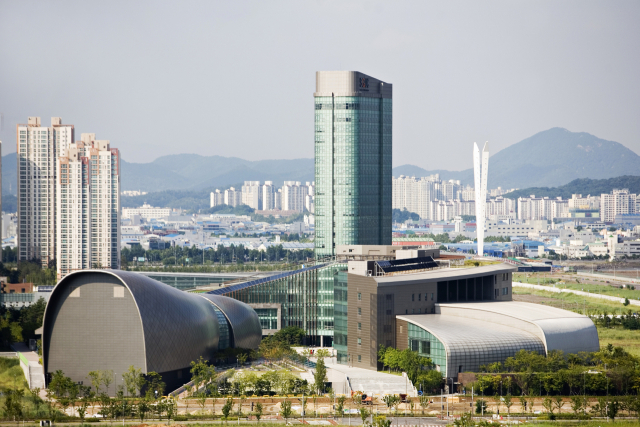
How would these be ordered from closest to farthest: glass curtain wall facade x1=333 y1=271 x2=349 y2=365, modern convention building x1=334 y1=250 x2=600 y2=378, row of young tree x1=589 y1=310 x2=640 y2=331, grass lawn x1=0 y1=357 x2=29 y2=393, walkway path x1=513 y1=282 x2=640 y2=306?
1. grass lawn x1=0 y1=357 x2=29 y2=393
2. modern convention building x1=334 y1=250 x2=600 y2=378
3. glass curtain wall facade x1=333 y1=271 x2=349 y2=365
4. row of young tree x1=589 y1=310 x2=640 y2=331
5. walkway path x1=513 y1=282 x2=640 y2=306

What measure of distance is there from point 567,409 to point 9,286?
3481 inches

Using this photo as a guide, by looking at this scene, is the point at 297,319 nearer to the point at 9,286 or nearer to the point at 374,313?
the point at 374,313

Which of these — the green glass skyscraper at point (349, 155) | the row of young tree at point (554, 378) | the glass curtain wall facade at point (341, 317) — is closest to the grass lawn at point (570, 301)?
the green glass skyscraper at point (349, 155)

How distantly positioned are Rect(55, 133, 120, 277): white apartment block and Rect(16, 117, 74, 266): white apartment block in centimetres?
842

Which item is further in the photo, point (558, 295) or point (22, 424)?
point (558, 295)

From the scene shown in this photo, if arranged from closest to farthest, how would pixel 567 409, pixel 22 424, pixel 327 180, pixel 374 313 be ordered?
pixel 22 424, pixel 567 409, pixel 374 313, pixel 327 180

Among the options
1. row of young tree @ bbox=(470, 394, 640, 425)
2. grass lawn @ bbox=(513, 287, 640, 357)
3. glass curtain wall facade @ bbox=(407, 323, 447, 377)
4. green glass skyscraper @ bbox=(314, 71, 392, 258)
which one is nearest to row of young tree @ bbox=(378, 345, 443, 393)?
glass curtain wall facade @ bbox=(407, 323, 447, 377)

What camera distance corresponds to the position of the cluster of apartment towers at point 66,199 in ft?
486

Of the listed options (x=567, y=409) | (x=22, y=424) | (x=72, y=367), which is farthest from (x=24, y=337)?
(x=567, y=409)

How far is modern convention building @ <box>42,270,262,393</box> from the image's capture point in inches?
2562

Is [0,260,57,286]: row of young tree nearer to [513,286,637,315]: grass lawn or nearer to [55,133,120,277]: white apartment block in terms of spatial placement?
[55,133,120,277]: white apartment block

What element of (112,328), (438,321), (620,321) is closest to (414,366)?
(438,321)

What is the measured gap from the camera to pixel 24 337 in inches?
3477

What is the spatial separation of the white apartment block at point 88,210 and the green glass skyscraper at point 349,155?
53055 mm
